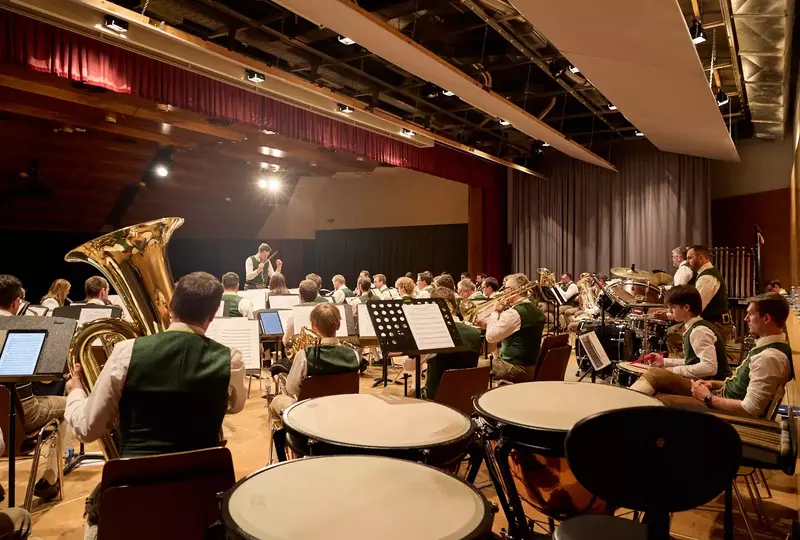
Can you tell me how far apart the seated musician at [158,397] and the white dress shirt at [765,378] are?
2.62m

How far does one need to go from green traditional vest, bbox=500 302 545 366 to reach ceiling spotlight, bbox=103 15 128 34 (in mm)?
3801

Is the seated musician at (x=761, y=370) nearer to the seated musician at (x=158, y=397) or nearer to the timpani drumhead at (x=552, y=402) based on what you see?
the timpani drumhead at (x=552, y=402)

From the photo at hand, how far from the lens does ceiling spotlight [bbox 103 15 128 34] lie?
4.23 metres

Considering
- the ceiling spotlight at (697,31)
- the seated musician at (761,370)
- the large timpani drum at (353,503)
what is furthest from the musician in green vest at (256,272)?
the large timpani drum at (353,503)

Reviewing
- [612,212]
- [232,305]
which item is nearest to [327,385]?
[232,305]

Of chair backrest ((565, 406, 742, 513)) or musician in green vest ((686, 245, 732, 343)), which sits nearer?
chair backrest ((565, 406, 742, 513))

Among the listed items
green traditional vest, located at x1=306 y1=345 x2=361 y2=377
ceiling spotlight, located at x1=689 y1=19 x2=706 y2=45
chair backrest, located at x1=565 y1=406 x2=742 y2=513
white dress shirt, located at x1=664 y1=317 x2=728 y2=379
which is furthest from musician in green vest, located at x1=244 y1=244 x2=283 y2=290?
chair backrest, located at x1=565 y1=406 x2=742 y2=513

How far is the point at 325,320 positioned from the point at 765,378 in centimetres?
241

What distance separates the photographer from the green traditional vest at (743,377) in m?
2.87

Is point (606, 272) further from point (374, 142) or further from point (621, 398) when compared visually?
point (621, 398)

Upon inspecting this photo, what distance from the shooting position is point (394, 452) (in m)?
1.86

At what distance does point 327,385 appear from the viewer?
10.4 ft

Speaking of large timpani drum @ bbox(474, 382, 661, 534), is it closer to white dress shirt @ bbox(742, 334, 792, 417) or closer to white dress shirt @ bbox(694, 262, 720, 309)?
white dress shirt @ bbox(742, 334, 792, 417)

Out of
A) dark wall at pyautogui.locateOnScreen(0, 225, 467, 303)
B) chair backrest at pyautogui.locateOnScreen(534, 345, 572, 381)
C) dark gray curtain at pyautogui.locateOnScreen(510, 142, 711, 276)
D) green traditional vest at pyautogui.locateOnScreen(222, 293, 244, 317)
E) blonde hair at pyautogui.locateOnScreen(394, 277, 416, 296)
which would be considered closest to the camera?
chair backrest at pyautogui.locateOnScreen(534, 345, 572, 381)
